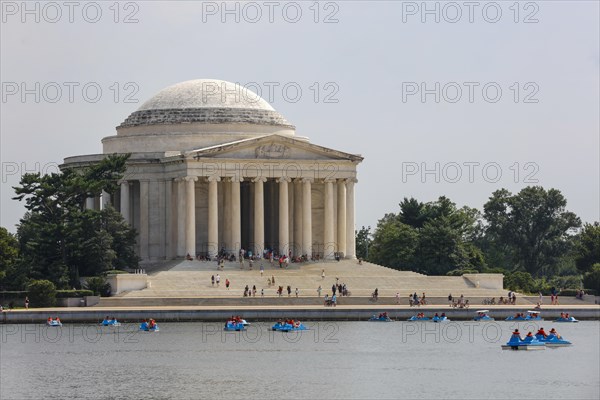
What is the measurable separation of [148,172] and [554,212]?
55445 millimetres

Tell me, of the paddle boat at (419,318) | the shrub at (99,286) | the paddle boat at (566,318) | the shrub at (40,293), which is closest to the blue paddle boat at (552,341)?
the paddle boat at (419,318)

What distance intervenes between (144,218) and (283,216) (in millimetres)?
11720

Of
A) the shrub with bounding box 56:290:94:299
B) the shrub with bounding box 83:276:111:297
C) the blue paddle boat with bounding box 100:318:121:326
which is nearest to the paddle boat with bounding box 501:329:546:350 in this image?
the blue paddle boat with bounding box 100:318:121:326

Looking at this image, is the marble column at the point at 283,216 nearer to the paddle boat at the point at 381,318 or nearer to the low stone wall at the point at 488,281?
the low stone wall at the point at 488,281

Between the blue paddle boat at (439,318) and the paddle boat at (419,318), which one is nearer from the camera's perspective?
the blue paddle boat at (439,318)

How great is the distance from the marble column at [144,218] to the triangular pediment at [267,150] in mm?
7250

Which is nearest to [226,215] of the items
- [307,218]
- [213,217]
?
[213,217]

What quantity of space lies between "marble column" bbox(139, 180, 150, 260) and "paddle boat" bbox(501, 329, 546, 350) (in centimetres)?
5374

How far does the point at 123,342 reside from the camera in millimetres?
112188

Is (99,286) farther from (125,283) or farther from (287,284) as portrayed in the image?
(287,284)

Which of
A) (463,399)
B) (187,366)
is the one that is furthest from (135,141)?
(463,399)

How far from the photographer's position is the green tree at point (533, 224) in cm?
19538

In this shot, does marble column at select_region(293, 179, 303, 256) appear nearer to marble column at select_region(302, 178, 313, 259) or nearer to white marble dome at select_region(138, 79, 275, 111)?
marble column at select_region(302, 178, 313, 259)

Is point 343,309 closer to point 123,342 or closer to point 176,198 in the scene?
point 123,342
